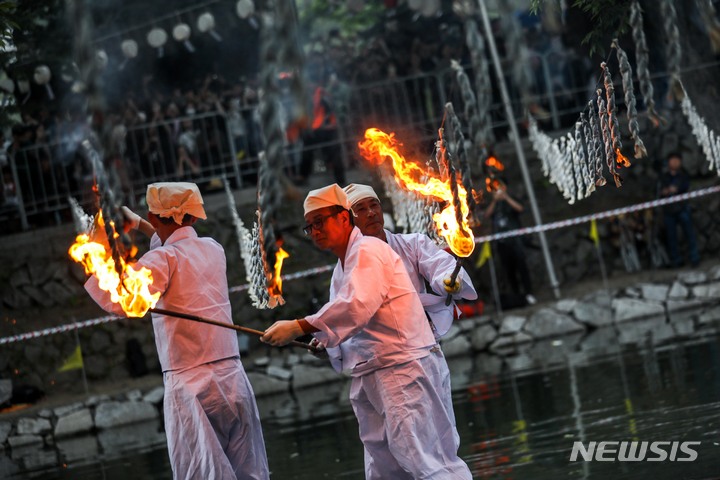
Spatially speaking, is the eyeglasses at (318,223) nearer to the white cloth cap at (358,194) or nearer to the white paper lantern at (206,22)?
the white cloth cap at (358,194)

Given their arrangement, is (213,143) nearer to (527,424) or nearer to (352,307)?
(527,424)

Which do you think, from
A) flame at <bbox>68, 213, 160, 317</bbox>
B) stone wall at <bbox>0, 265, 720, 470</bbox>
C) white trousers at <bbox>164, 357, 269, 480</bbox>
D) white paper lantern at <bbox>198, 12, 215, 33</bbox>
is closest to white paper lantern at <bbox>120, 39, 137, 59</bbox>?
white paper lantern at <bbox>198, 12, 215, 33</bbox>

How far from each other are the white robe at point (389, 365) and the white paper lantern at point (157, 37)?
1264 centimetres

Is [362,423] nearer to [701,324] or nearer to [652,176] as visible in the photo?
[701,324]

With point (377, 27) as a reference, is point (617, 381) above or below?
below

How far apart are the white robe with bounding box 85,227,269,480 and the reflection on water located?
2.00 m

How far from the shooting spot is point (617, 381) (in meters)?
10.4

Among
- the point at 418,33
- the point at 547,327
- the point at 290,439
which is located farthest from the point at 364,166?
the point at 290,439

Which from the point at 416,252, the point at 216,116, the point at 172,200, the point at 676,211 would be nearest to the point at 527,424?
the point at 416,252

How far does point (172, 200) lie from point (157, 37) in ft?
39.9

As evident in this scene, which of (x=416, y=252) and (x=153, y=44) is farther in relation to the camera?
(x=153, y=44)

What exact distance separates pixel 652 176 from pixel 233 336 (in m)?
13.8

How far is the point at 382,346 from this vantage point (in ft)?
18.7

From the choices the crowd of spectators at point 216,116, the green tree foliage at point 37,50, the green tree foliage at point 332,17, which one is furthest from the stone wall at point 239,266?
the green tree foliage at point 332,17
